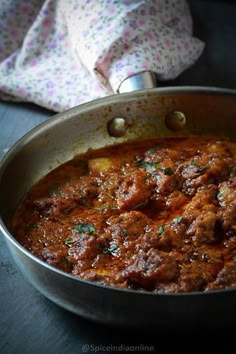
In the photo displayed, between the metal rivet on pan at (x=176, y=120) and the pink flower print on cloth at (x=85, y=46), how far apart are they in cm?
27

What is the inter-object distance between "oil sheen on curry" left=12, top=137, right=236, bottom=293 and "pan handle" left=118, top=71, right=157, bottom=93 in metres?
0.25

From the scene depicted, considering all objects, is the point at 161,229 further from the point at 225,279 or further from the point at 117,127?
the point at 117,127

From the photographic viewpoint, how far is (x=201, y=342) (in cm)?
149

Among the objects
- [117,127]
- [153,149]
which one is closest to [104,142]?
[117,127]

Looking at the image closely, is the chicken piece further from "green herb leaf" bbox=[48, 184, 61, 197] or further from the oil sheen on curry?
"green herb leaf" bbox=[48, 184, 61, 197]

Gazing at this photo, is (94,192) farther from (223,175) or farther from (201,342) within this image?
(201,342)

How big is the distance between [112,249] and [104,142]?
624mm

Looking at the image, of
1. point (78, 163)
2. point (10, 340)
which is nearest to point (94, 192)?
point (78, 163)

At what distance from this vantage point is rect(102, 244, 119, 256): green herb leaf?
1.67 m

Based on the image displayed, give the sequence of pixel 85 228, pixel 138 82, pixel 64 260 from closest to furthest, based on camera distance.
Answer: pixel 64 260
pixel 85 228
pixel 138 82

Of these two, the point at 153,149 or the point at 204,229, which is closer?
the point at 204,229

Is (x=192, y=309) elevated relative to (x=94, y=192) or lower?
elevated

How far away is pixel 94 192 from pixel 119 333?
52 centimetres

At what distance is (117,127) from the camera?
2225mm
